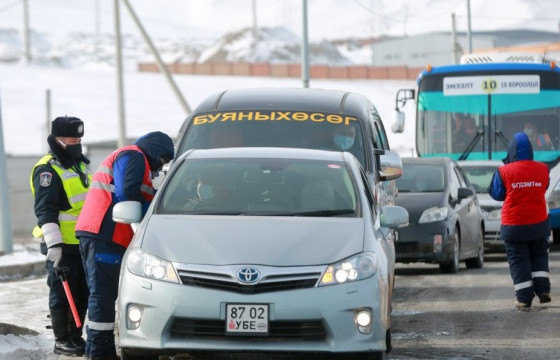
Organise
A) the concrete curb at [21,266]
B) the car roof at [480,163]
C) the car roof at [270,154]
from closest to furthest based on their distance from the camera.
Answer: the car roof at [270,154] → the concrete curb at [21,266] → the car roof at [480,163]

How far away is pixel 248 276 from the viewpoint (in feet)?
24.5

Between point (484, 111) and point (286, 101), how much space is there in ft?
35.1

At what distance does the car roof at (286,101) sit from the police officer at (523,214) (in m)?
1.46

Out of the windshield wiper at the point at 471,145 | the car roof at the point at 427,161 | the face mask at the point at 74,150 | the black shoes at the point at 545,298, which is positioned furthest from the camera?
the windshield wiper at the point at 471,145

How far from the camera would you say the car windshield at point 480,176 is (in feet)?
66.5

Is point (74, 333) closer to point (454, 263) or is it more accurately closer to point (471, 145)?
point (454, 263)

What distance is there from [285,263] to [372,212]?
1333 mm

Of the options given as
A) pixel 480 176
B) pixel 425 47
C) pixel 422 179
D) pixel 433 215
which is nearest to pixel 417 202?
pixel 433 215

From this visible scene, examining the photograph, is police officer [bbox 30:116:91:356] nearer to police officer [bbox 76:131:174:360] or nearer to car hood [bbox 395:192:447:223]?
police officer [bbox 76:131:174:360]

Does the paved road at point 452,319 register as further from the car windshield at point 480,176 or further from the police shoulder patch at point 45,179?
the car windshield at point 480,176

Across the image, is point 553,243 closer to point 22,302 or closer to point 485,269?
point 485,269

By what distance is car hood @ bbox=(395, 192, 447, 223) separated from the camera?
1598 cm

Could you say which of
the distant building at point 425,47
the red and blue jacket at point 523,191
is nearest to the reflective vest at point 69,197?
the red and blue jacket at point 523,191

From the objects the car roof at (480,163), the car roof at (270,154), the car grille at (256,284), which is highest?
the car roof at (270,154)
